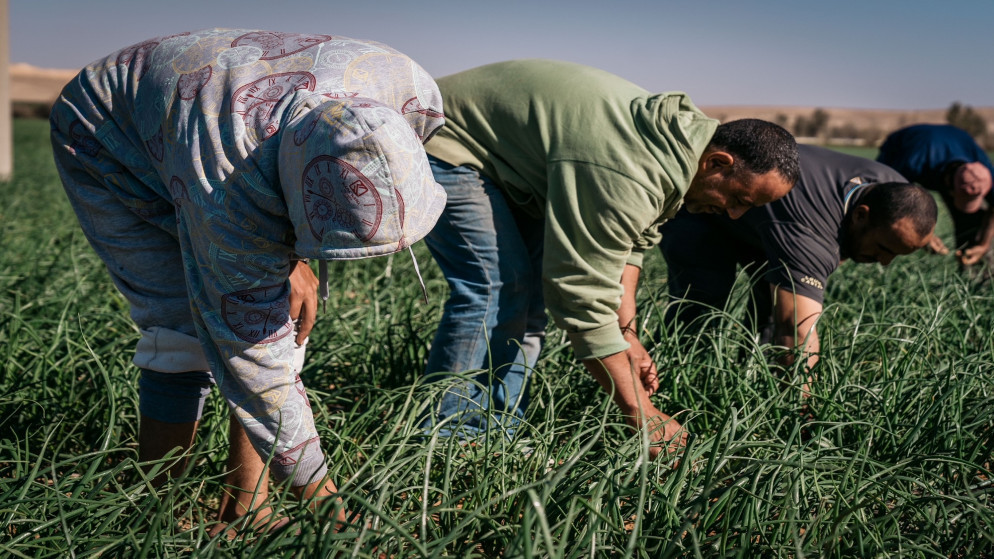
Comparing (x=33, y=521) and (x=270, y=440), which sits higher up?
(x=270, y=440)

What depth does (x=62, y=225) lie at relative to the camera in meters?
5.16

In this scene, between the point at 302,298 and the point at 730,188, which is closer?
the point at 302,298

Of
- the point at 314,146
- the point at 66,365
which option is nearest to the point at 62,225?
the point at 66,365

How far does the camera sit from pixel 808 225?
259 cm

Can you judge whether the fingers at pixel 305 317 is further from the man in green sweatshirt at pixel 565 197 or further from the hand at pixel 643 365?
the hand at pixel 643 365

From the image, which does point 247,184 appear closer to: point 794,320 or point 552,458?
point 552,458

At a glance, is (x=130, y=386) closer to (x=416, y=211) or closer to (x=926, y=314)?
(x=416, y=211)

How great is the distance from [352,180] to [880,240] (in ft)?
6.95

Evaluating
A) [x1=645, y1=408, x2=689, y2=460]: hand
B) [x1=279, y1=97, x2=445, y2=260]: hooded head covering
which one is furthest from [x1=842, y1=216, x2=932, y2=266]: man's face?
[x1=279, y1=97, x2=445, y2=260]: hooded head covering

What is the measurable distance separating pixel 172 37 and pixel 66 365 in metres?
1.23

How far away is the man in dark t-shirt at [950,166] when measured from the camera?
4.27 metres

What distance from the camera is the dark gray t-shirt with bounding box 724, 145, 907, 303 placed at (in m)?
2.52

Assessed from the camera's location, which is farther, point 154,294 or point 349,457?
point 349,457

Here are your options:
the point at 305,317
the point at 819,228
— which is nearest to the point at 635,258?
the point at 819,228
